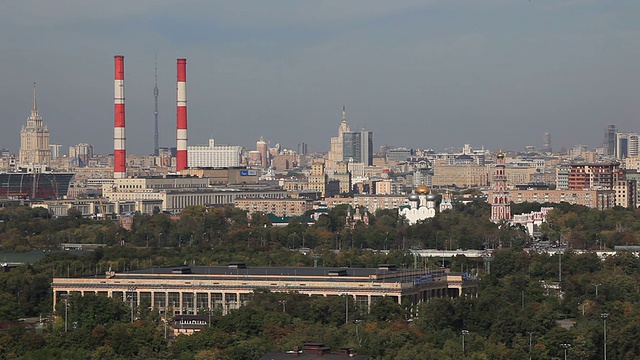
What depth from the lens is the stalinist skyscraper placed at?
172 metres

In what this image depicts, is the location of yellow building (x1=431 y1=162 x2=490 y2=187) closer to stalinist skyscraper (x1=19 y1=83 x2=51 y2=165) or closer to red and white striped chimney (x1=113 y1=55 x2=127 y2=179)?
stalinist skyscraper (x1=19 y1=83 x2=51 y2=165)

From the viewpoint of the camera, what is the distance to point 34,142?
17325cm

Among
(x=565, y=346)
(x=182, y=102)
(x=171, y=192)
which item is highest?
(x=182, y=102)

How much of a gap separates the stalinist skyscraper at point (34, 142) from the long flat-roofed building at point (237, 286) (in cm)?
11404

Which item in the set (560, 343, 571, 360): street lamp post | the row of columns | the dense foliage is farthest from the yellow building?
(560, 343, 571, 360): street lamp post

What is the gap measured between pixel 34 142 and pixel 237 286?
118404 mm

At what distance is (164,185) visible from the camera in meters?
136

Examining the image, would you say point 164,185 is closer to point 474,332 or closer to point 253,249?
point 253,249

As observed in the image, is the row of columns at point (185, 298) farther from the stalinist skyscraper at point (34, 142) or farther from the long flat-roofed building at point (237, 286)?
the stalinist skyscraper at point (34, 142)

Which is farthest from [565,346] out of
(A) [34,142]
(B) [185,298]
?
(A) [34,142]

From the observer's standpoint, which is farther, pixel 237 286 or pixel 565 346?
pixel 237 286

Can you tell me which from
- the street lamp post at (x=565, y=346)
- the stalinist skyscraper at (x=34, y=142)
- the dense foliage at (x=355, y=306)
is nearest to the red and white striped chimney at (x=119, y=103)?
the dense foliage at (x=355, y=306)

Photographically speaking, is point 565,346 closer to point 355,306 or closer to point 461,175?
point 355,306

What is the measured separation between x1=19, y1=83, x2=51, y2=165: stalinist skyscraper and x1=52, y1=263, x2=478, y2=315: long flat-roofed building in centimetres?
11404
